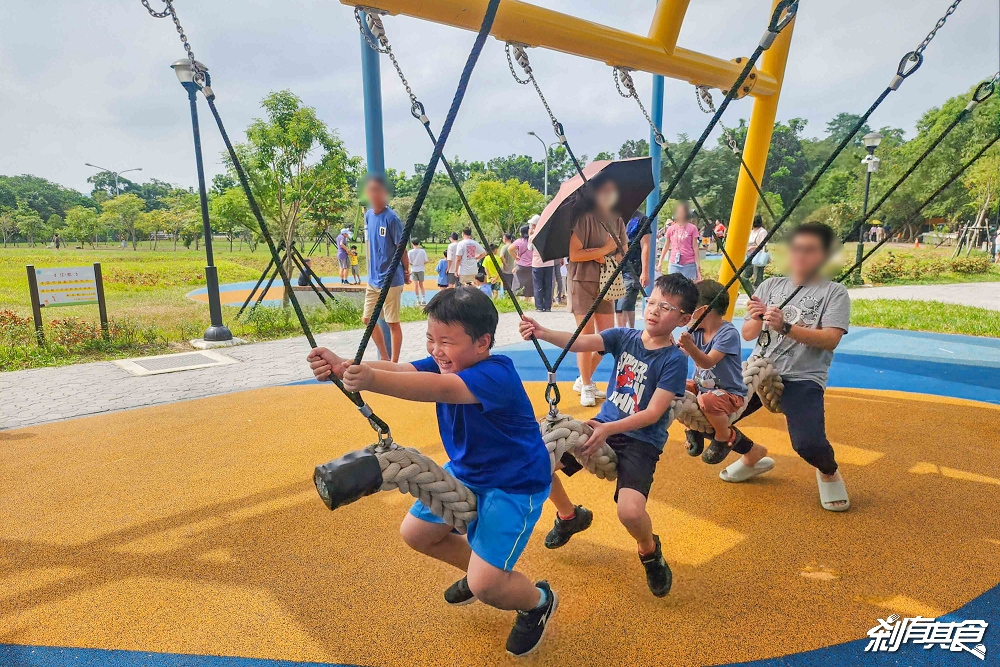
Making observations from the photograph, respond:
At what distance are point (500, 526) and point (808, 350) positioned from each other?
2.08 m

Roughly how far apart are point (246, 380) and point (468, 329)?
4.96 m

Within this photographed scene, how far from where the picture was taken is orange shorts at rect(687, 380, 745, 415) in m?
2.71

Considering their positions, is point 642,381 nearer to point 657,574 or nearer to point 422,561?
point 657,574

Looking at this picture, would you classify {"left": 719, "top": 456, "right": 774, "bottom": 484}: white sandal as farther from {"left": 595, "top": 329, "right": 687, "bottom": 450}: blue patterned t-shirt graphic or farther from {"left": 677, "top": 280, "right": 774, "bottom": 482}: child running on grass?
{"left": 595, "top": 329, "right": 687, "bottom": 450}: blue patterned t-shirt graphic

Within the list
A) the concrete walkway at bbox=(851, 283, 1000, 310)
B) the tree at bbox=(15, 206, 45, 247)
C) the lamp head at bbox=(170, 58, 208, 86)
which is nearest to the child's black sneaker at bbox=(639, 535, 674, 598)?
the lamp head at bbox=(170, 58, 208, 86)

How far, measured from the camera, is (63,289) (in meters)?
7.96

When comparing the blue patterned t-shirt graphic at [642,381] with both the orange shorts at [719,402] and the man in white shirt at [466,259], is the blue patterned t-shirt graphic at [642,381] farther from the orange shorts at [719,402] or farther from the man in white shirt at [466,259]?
the man in white shirt at [466,259]

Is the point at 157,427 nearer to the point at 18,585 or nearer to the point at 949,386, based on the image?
the point at 18,585

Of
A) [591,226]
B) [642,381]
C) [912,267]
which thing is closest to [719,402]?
[642,381]

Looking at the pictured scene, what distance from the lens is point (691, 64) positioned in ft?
11.6

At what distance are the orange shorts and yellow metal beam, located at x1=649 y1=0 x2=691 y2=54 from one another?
205 centimetres

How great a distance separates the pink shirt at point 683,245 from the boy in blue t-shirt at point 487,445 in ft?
19.9

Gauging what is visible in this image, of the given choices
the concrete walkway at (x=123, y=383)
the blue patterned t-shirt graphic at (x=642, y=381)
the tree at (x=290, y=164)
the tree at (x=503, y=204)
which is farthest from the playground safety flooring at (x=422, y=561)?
the tree at (x=503, y=204)

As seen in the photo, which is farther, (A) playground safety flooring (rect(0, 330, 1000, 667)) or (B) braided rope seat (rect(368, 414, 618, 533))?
(A) playground safety flooring (rect(0, 330, 1000, 667))
